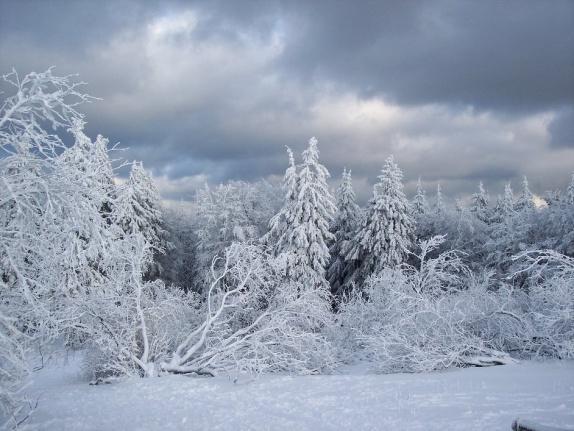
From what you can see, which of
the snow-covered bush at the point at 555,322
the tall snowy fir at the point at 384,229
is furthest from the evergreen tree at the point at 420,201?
the snow-covered bush at the point at 555,322

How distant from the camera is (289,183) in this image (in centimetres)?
2598

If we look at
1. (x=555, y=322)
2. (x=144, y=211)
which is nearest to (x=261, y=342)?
(x=555, y=322)

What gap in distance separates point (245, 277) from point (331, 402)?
9.13m

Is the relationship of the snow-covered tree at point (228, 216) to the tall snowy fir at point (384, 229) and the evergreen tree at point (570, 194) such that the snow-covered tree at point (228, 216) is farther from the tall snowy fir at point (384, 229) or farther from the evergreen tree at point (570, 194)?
the evergreen tree at point (570, 194)

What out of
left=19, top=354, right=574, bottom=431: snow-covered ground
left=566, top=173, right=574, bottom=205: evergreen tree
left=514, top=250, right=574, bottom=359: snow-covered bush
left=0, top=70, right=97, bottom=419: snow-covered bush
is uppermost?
left=566, top=173, right=574, bottom=205: evergreen tree

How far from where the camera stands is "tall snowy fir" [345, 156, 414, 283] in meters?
27.8

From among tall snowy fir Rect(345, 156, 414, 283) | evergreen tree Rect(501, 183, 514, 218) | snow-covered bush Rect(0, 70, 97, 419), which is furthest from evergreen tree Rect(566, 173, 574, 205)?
snow-covered bush Rect(0, 70, 97, 419)

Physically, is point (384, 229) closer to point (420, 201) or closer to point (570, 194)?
point (570, 194)

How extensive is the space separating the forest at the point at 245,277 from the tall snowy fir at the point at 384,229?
10 centimetres

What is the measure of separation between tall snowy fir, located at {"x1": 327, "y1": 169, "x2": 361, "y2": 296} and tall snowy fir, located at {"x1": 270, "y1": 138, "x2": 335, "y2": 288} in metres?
5.82

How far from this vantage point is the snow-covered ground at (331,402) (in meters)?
8.16

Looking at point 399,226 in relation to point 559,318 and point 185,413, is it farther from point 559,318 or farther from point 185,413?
point 185,413

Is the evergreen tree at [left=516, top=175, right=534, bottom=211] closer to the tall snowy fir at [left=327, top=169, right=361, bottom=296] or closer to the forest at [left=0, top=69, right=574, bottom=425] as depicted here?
the forest at [left=0, top=69, right=574, bottom=425]

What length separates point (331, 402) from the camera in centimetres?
991
